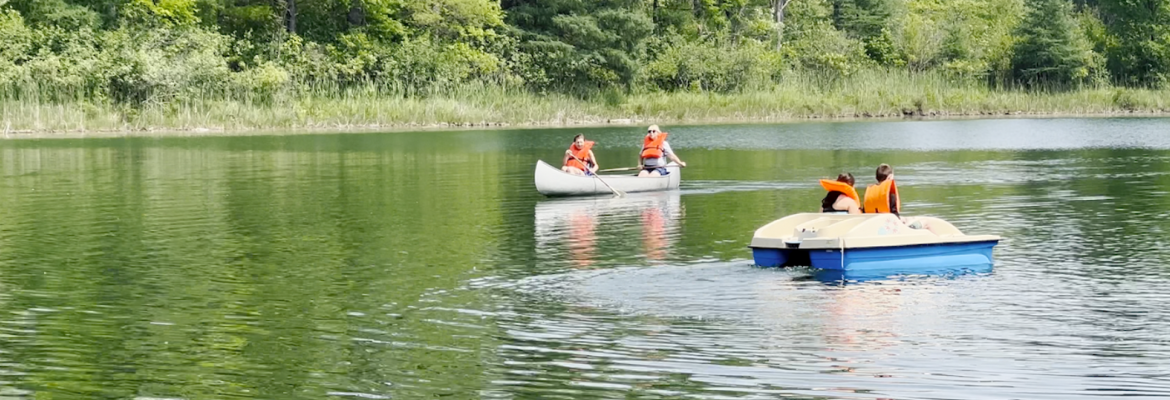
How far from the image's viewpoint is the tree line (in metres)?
63.7

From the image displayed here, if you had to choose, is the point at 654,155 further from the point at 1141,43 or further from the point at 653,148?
the point at 1141,43

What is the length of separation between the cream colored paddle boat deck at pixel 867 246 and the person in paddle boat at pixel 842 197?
0.92 metres

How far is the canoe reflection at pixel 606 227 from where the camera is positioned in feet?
69.9

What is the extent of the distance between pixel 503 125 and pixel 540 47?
8667 millimetres

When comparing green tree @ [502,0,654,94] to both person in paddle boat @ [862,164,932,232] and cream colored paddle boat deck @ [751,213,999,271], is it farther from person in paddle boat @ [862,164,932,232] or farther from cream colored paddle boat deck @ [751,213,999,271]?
cream colored paddle boat deck @ [751,213,999,271]

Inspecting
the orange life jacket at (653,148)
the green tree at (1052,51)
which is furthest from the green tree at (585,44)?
the orange life jacket at (653,148)

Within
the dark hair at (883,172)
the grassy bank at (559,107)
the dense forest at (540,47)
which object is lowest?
the dark hair at (883,172)

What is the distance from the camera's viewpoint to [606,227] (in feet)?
83.2

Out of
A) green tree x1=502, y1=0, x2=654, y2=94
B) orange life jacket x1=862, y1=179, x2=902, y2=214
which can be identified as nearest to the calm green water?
orange life jacket x1=862, y1=179, x2=902, y2=214

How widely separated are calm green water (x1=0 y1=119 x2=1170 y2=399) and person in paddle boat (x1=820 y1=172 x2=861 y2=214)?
124 cm

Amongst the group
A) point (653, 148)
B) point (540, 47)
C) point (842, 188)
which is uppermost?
point (540, 47)

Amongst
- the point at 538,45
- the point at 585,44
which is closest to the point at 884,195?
the point at 538,45

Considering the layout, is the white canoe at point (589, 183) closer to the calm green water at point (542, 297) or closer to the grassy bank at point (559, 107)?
the calm green water at point (542, 297)

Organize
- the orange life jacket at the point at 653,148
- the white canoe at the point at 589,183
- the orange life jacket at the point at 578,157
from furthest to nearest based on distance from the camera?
1. the orange life jacket at the point at 653,148
2. the orange life jacket at the point at 578,157
3. the white canoe at the point at 589,183
